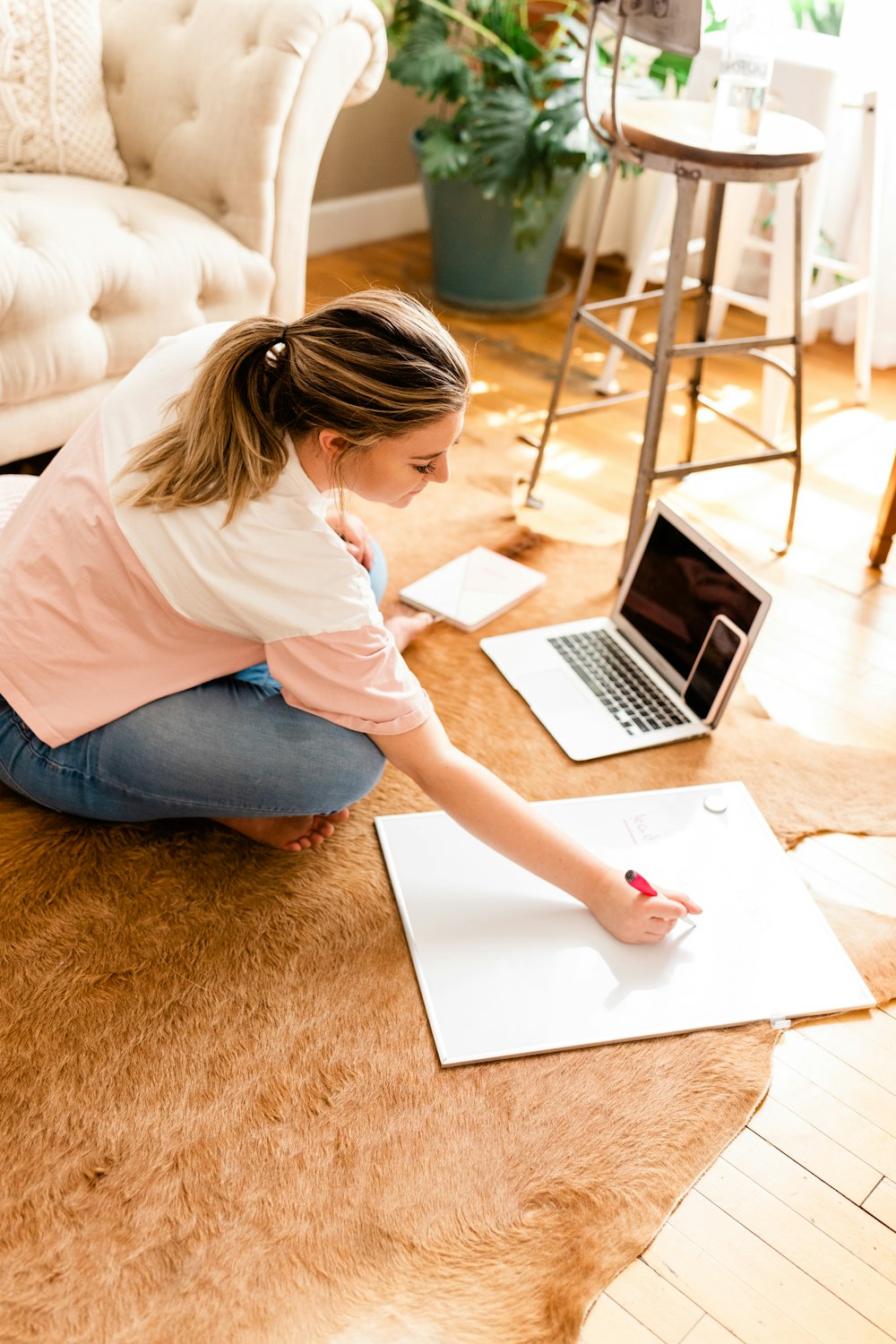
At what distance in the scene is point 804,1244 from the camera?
3.52 feet

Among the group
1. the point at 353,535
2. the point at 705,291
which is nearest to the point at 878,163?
the point at 705,291

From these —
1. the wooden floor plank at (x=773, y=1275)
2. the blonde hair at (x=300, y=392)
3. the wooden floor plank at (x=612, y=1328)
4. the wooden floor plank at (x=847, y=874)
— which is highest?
the blonde hair at (x=300, y=392)

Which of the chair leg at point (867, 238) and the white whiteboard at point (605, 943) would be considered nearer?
the white whiteboard at point (605, 943)

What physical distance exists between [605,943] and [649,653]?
551 mm

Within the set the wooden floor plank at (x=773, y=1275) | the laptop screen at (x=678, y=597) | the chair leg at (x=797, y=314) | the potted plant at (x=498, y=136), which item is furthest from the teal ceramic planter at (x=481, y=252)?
the wooden floor plank at (x=773, y=1275)

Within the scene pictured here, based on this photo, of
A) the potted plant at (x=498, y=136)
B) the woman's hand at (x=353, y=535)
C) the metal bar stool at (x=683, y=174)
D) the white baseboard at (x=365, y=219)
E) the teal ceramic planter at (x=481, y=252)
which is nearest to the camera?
the woman's hand at (x=353, y=535)

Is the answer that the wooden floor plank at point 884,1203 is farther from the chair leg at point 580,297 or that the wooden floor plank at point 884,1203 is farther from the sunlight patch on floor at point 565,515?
the chair leg at point 580,297

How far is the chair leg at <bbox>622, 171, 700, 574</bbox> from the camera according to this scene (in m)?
1.69

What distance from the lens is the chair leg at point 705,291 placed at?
77.4 inches

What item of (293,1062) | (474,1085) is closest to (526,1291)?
(474,1085)

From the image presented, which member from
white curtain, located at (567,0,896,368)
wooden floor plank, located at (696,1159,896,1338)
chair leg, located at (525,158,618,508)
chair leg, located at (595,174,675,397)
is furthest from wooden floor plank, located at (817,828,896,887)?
white curtain, located at (567,0,896,368)

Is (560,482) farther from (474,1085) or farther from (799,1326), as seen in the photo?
(799,1326)

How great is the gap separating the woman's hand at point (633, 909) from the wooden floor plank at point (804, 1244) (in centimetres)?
25

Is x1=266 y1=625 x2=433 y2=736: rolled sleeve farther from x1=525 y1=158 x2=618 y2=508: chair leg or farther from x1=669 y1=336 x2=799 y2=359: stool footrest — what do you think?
x1=525 y1=158 x2=618 y2=508: chair leg
